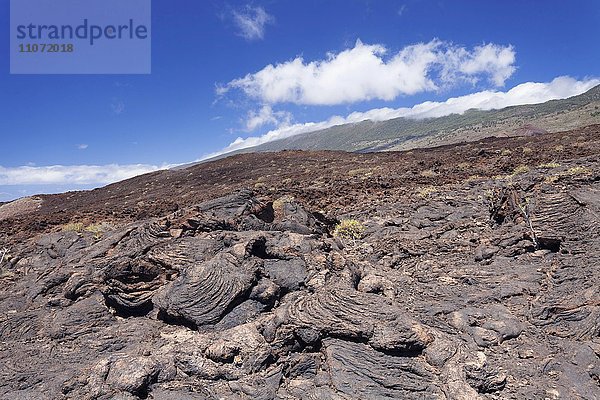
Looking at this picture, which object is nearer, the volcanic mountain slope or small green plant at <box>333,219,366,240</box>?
the volcanic mountain slope

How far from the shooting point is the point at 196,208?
934 cm

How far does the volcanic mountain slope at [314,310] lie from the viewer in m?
4.93

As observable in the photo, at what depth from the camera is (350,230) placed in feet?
37.1

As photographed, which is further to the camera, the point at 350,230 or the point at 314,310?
the point at 350,230

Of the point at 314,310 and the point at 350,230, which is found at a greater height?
the point at 350,230

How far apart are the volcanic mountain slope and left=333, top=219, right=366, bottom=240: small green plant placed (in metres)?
0.52

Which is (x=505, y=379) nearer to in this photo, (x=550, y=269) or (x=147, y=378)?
(x=550, y=269)

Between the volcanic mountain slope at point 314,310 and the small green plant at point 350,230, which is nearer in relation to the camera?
the volcanic mountain slope at point 314,310

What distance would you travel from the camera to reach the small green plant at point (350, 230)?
432 inches

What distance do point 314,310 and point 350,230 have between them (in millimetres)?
5790

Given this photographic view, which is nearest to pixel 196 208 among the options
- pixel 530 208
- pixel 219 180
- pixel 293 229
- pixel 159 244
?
pixel 159 244

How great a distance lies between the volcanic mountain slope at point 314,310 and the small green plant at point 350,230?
52 centimetres

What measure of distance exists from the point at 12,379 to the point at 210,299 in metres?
2.88

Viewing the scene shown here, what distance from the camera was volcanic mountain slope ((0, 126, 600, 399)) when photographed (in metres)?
4.93
